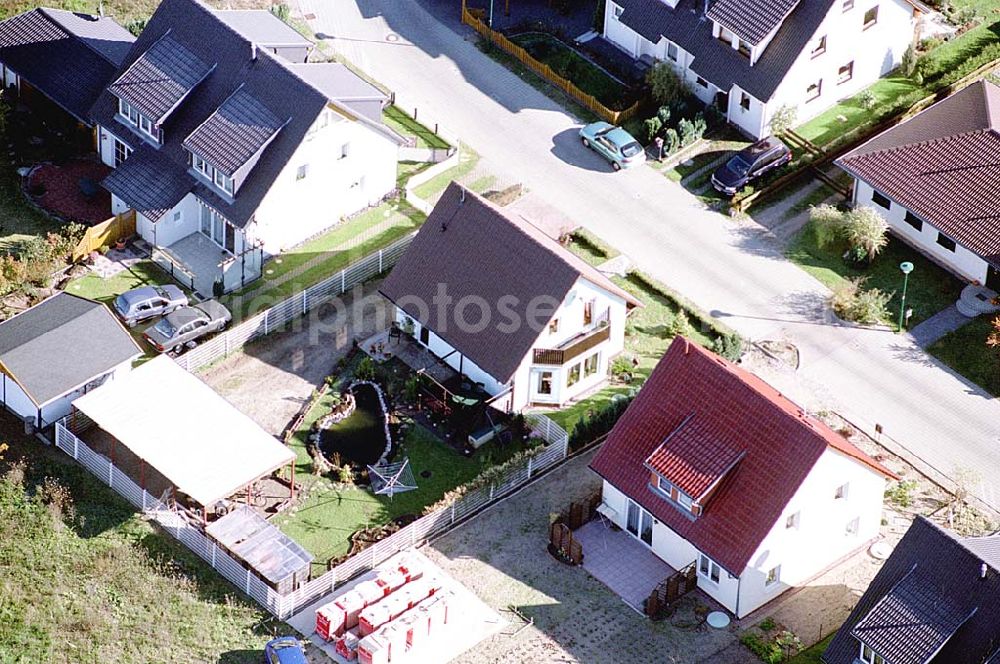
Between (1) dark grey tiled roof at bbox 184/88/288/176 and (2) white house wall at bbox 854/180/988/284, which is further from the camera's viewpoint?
(2) white house wall at bbox 854/180/988/284

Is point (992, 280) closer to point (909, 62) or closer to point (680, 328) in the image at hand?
point (680, 328)

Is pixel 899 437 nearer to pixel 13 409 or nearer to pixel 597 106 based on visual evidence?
pixel 597 106

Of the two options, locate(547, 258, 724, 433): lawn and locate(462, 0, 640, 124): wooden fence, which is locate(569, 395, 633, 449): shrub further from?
locate(462, 0, 640, 124): wooden fence

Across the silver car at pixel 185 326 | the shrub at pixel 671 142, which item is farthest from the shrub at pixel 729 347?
the silver car at pixel 185 326

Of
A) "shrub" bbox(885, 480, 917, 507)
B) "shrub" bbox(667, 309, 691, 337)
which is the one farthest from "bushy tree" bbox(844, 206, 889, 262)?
"shrub" bbox(885, 480, 917, 507)

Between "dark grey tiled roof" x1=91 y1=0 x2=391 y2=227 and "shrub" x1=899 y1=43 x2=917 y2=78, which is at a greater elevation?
"shrub" x1=899 y1=43 x2=917 y2=78

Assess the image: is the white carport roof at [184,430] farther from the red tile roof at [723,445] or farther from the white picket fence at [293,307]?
the red tile roof at [723,445]
